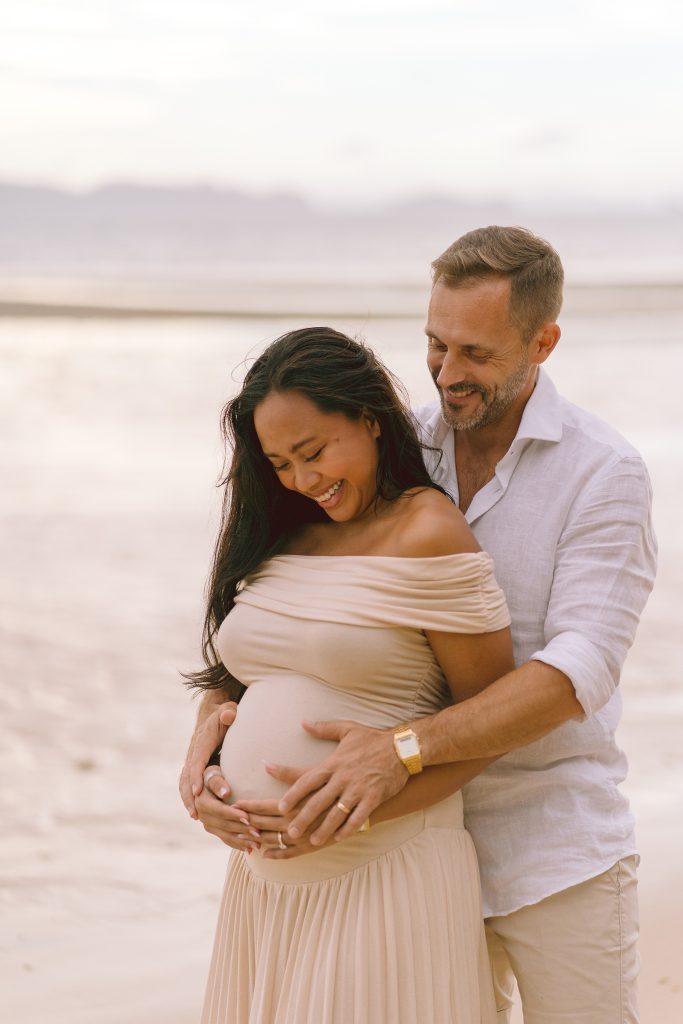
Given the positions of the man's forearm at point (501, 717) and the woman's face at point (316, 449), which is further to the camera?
the woman's face at point (316, 449)

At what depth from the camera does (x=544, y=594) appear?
2.21 metres

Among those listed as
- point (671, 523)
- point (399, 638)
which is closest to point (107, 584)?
point (671, 523)

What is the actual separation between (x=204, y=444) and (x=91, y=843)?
5.27 metres

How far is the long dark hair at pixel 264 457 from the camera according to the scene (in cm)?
214

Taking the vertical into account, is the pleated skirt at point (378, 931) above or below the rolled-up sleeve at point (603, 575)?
below

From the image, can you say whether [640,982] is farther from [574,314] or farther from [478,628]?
[574,314]

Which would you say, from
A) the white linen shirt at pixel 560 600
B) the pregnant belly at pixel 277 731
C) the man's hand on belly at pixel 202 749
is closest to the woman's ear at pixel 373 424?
the white linen shirt at pixel 560 600

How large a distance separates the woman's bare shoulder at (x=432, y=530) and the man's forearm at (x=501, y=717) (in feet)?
0.73

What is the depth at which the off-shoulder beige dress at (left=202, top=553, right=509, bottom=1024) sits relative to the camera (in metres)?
2.07

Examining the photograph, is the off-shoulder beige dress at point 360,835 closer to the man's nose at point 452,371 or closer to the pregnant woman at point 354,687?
the pregnant woman at point 354,687

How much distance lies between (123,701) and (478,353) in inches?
131

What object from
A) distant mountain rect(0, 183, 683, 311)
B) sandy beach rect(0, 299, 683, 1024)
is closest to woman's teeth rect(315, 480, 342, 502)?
sandy beach rect(0, 299, 683, 1024)

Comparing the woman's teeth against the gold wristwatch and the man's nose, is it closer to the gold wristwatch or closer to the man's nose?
the man's nose

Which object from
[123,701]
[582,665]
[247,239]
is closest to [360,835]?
[582,665]
